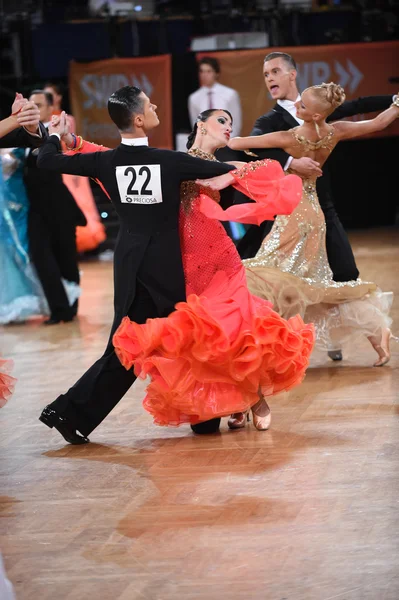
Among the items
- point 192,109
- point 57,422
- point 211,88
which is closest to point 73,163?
point 57,422

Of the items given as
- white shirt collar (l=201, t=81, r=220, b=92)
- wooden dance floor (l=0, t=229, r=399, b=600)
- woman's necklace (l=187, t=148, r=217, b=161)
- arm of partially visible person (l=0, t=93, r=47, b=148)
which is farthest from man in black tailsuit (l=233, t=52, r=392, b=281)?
white shirt collar (l=201, t=81, r=220, b=92)

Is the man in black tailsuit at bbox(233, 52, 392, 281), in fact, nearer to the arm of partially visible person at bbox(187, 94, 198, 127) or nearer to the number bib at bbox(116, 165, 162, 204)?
the number bib at bbox(116, 165, 162, 204)

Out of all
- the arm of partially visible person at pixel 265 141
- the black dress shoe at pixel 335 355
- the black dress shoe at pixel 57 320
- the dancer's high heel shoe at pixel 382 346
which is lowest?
the black dress shoe at pixel 57 320

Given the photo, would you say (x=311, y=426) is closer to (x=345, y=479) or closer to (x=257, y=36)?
(x=345, y=479)

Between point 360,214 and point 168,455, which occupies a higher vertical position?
point 168,455

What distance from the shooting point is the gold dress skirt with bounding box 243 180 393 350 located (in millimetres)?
5215

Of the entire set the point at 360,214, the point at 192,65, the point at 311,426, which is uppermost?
the point at 192,65

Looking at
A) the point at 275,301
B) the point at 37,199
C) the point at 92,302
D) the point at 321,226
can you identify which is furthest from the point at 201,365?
the point at 92,302

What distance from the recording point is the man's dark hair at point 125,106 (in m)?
4.15

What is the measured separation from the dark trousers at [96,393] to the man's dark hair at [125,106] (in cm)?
83

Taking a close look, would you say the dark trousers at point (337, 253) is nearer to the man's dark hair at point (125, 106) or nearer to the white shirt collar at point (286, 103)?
the white shirt collar at point (286, 103)

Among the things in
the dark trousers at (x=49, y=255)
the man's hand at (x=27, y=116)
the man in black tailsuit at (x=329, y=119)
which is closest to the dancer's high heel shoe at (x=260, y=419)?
the man in black tailsuit at (x=329, y=119)

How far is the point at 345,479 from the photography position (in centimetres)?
371

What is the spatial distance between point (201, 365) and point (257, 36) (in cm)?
726
